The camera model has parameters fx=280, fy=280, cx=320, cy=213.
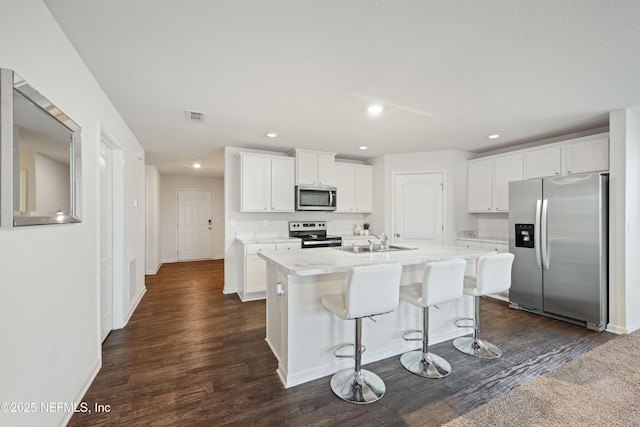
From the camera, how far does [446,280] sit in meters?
2.24

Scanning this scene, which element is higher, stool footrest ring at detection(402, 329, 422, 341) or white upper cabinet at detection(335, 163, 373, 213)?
white upper cabinet at detection(335, 163, 373, 213)

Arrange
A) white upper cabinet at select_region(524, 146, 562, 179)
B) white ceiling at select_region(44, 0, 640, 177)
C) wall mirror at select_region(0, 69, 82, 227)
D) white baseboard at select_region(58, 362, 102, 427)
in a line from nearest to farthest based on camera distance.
Result: 1. wall mirror at select_region(0, 69, 82, 227)
2. white ceiling at select_region(44, 0, 640, 177)
3. white baseboard at select_region(58, 362, 102, 427)
4. white upper cabinet at select_region(524, 146, 562, 179)

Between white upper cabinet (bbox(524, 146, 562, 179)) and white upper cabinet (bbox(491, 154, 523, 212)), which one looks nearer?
white upper cabinet (bbox(524, 146, 562, 179))

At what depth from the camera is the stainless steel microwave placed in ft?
15.6

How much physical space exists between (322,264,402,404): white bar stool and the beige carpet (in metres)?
0.57

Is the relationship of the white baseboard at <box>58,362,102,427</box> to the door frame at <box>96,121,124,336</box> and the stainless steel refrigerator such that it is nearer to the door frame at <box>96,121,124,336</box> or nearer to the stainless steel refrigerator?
the door frame at <box>96,121,124,336</box>

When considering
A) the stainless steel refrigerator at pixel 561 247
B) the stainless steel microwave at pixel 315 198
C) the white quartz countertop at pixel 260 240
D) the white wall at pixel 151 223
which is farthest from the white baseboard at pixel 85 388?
the stainless steel refrigerator at pixel 561 247

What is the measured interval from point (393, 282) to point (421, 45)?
1617mm

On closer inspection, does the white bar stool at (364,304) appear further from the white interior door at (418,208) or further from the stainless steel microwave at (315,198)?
the white interior door at (418,208)

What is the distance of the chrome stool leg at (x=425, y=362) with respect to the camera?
2.28 meters

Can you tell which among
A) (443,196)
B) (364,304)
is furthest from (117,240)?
(443,196)

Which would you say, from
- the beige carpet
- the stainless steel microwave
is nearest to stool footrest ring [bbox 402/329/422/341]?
the beige carpet

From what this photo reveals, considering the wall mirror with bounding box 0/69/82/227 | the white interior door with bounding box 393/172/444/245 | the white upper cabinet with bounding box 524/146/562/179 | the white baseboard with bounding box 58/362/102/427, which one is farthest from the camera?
the white interior door with bounding box 393/172/444/245

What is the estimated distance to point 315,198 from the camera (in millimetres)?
4898
